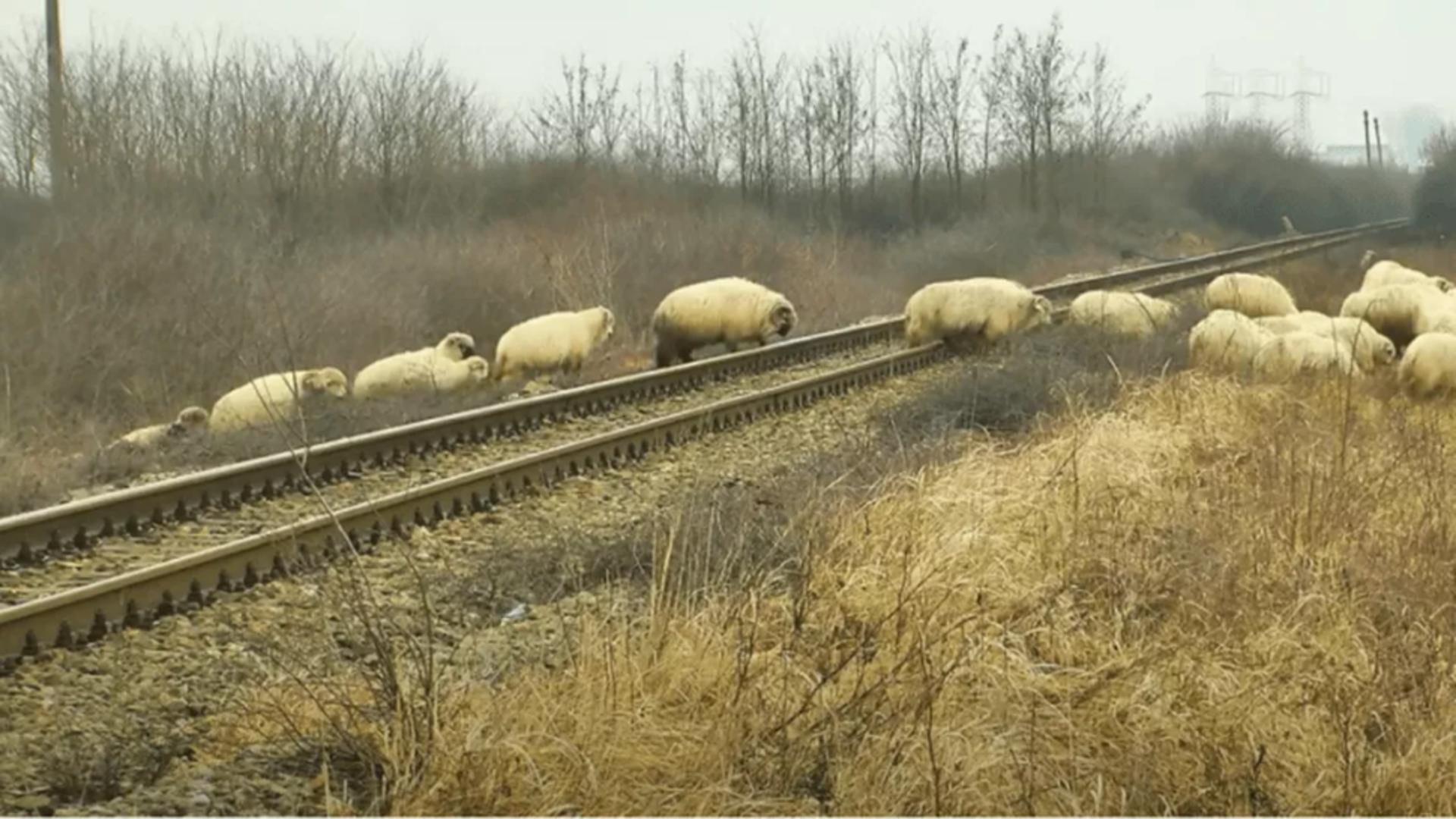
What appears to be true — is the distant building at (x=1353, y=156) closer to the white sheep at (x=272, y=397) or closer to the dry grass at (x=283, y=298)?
the dry grass at (x=283, y=298)

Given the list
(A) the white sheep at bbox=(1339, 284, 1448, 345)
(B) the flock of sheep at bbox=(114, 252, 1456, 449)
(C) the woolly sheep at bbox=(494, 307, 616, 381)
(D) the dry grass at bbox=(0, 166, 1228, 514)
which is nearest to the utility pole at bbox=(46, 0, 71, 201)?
(D) the dry grass at bbox=(0, 166, 1228, 514)

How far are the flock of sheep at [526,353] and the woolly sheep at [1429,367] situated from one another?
21.6 feet

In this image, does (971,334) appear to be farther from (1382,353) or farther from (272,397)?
(272,397)

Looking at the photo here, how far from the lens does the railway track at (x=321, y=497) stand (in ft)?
21.8

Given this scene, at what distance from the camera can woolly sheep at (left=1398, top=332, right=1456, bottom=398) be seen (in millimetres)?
12633

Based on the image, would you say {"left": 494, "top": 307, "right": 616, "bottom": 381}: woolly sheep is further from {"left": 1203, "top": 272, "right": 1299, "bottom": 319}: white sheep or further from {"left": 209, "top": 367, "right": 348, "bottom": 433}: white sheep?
{"left": 1203, "top": 272, "right": 1299, "bottom": 319}: white sheep

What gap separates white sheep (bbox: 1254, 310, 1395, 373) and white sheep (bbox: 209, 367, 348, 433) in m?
8.09

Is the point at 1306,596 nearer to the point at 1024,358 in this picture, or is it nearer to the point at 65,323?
the point at 1024,358

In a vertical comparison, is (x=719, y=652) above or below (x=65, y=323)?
below

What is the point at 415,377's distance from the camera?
14.6m

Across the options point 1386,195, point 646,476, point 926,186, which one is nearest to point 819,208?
point 926,186

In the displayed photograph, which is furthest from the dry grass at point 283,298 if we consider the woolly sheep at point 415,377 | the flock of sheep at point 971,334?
the woolly sheep at point 415,377

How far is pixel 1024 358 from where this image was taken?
14.0 meters

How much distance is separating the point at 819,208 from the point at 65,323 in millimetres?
29573
